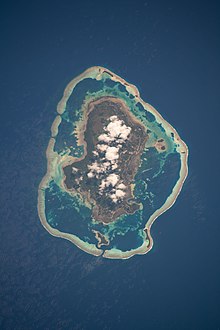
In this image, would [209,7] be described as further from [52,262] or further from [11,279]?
[11,279]

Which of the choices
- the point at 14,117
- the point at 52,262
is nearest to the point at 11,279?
the point at 52,262

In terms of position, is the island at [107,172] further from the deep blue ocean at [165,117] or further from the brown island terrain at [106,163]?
the deep blue ocean at [165,117]

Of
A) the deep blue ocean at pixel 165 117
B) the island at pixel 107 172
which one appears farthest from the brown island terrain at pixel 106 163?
the deep blue ocean at pixel 165 117

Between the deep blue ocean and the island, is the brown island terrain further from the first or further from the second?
the deep blue ocean

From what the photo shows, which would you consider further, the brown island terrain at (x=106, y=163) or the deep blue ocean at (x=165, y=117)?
the brown island terrain at (x=106, y=163)

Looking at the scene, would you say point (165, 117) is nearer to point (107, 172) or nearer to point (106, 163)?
point (106, 163)
